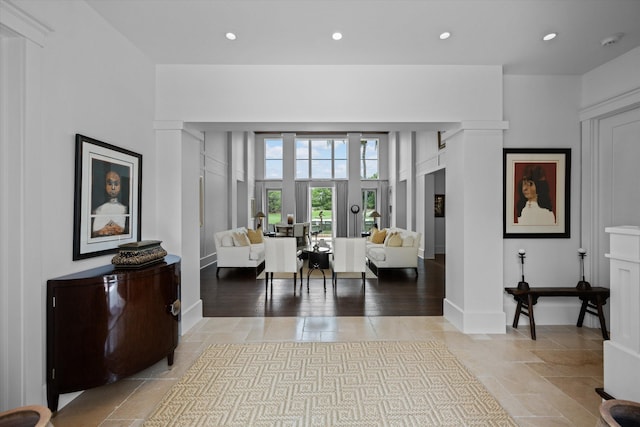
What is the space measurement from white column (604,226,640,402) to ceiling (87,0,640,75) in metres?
1.88

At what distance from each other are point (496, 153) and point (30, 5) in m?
4.07

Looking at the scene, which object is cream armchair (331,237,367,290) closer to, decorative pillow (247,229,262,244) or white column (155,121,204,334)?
white column (155,121,204,334)

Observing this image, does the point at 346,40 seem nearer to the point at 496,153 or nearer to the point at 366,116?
the point at 366,116

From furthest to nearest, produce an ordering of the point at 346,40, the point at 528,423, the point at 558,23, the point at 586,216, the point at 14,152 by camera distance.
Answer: the point at 586,216 < the point at 346,40 < the point at 558,23 < the point at 528,423 < the point at 14,152

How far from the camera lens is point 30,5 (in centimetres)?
191

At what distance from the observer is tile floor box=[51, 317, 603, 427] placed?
6.92ft

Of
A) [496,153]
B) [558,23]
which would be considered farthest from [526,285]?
[558,23]

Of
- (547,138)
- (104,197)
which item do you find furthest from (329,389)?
(547,138)

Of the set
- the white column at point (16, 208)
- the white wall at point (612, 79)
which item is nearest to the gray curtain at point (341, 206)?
the white wall at point (612, 79)

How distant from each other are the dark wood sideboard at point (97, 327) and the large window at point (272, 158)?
10142 mm

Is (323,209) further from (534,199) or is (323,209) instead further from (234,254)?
(534,199)

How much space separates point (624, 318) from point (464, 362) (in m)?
1.25

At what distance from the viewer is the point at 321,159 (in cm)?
1241

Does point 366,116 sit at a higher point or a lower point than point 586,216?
higher
